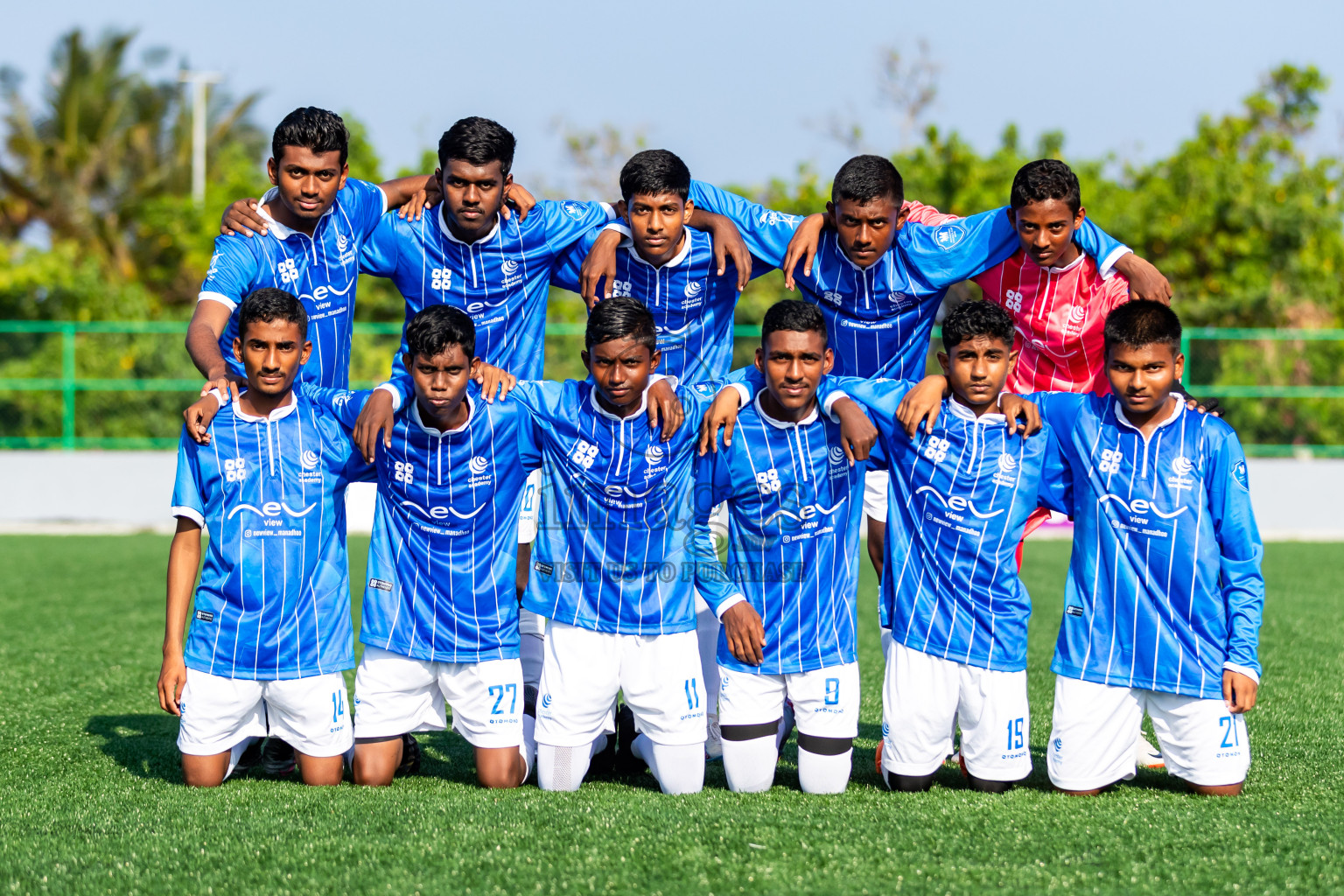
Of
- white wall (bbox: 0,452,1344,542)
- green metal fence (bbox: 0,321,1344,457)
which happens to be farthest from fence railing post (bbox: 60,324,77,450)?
white wall (bbox: 0,452,1344,542)

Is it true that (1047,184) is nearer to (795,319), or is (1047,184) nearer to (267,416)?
(795,319)

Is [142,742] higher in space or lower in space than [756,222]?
lower

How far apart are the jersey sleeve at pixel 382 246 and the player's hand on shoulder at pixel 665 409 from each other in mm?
1436

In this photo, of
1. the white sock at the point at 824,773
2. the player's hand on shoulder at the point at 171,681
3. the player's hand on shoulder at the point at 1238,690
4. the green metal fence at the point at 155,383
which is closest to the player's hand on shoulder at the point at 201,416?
the player's hand on shoulder at the point at 171,681

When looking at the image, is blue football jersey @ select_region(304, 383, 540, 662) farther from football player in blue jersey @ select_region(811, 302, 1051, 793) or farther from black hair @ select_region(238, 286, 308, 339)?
football player in blue jersey @ select_region(811, 302, 1051, 793)

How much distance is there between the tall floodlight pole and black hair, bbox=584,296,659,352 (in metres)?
26.1

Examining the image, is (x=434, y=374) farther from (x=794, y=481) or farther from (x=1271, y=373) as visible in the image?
(x=1271, y=373)

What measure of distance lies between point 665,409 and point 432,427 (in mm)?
824

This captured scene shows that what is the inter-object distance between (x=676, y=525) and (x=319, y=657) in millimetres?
1330

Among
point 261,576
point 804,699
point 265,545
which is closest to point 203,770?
point 261,576

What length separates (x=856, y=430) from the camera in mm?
4133

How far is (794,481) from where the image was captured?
14.4 ft

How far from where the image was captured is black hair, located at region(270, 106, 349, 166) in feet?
15.3

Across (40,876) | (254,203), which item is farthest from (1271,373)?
(40,876)
